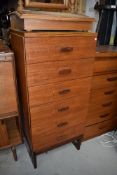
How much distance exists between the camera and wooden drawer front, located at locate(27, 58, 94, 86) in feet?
3.08

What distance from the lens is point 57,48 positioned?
942mm

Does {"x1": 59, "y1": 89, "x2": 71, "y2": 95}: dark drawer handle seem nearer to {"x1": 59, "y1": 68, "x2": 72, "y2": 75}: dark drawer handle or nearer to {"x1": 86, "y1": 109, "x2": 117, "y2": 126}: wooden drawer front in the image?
{"x1": 59, "y1": 68, "x2": 72, "y2": 75}: dark drawer handle

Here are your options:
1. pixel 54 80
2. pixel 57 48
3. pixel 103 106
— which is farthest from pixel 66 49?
pixel 103 106

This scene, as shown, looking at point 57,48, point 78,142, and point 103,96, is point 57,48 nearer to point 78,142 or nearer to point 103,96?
point 103,96

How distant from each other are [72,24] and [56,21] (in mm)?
123

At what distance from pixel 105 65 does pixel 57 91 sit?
498 millimetres

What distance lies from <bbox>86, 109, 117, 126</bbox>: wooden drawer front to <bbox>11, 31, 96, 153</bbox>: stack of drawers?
176 millimetres

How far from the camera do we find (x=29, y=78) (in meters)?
0.94

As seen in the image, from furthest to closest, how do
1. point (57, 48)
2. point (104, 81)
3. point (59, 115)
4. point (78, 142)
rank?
point (78, 142), point (104, 81), point (59, 115), point (57, 48)

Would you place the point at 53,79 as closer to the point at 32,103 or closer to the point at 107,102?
the point at 32,103

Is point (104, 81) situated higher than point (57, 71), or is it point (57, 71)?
point (57, 71)

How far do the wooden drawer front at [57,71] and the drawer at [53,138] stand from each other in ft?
1.48

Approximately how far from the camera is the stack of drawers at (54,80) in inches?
35.6

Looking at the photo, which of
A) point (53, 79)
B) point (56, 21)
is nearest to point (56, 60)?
point (53, 79)
